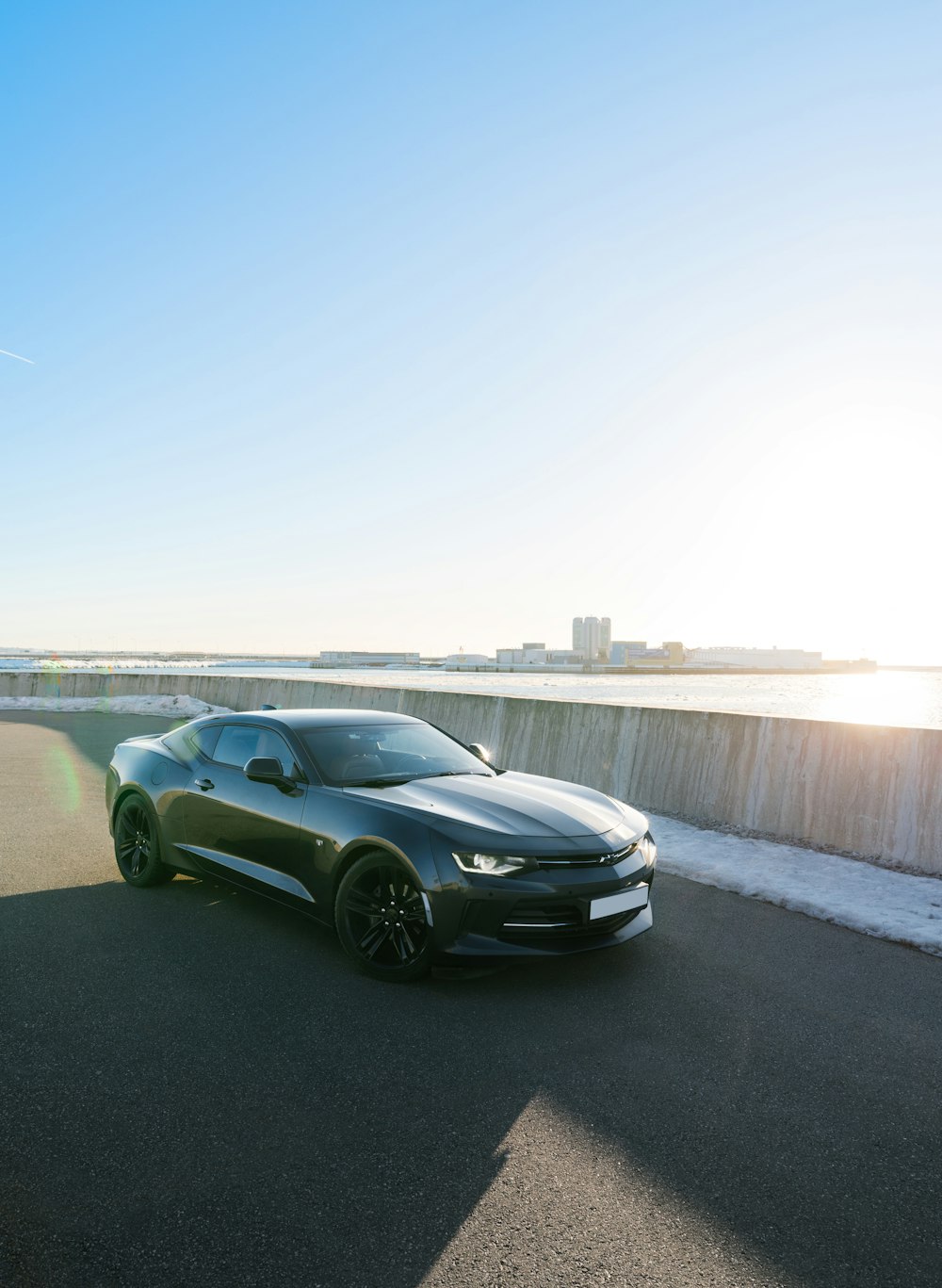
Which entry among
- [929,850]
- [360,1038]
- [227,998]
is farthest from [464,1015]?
[929,850]

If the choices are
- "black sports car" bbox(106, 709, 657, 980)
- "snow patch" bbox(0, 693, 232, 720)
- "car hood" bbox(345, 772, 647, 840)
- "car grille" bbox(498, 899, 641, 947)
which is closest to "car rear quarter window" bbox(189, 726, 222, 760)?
"black sports car" bbox(106, 709, 657, 980)

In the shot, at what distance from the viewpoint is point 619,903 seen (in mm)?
4465

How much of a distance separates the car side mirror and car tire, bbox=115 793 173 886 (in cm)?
144

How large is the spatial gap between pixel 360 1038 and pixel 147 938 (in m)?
1.96

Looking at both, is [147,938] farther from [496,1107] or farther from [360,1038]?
[496,1107]

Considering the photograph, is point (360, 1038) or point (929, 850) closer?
point (360, 1038)

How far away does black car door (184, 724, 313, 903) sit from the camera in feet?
16.6

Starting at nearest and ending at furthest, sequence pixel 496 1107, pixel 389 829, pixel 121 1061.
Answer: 1. pixel 496 1107
2. pixel 121 1061
3. pixel 389 829

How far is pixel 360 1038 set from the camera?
378cm

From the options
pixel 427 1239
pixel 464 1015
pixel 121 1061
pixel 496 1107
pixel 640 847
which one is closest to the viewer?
pixel 427 1239

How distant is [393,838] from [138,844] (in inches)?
113

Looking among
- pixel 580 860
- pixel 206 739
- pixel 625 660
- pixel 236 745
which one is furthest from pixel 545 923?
pixel 625 660

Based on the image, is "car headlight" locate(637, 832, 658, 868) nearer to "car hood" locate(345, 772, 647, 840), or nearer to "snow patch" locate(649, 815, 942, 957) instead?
"car hood" locate(345, 772, 647, 840)

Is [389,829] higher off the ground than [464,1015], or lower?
higher
